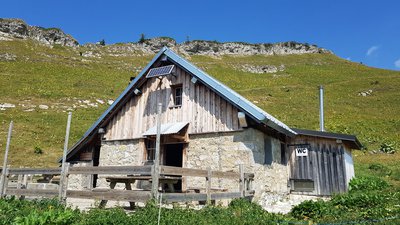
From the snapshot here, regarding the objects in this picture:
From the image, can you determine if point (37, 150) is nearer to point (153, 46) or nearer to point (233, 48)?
point (153, 46)

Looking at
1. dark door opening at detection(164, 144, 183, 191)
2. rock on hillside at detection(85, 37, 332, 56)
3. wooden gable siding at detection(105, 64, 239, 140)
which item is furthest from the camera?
rock on hillside at detection(85, 37, 332, 56)

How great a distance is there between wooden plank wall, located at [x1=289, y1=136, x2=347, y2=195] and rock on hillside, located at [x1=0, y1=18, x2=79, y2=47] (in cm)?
9194

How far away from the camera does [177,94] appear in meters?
15.7

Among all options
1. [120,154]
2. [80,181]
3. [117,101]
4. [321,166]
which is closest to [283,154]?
[321,166]

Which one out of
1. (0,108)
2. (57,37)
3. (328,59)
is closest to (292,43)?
(328,59)

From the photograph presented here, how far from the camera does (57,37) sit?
97.4 metres

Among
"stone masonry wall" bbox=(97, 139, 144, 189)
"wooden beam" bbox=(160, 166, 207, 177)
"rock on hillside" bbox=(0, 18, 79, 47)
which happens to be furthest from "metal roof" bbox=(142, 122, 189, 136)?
"rock on hillside" bbox=(0, 18, 79, 47)

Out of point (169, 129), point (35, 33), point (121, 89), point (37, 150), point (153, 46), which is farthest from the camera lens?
point (153, 46)

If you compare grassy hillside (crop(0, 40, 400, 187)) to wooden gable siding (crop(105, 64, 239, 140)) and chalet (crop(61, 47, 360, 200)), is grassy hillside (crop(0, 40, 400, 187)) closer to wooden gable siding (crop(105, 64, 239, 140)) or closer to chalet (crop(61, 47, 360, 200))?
chalet (crop(61, 47, 360, 200))

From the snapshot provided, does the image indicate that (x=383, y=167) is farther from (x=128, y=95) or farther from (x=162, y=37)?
(x=162, y=37)

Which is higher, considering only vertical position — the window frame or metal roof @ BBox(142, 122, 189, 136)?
the window frame

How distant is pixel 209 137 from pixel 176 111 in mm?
2156

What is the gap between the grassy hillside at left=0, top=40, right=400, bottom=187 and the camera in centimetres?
3197

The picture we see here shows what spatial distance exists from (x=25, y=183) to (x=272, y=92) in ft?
157
